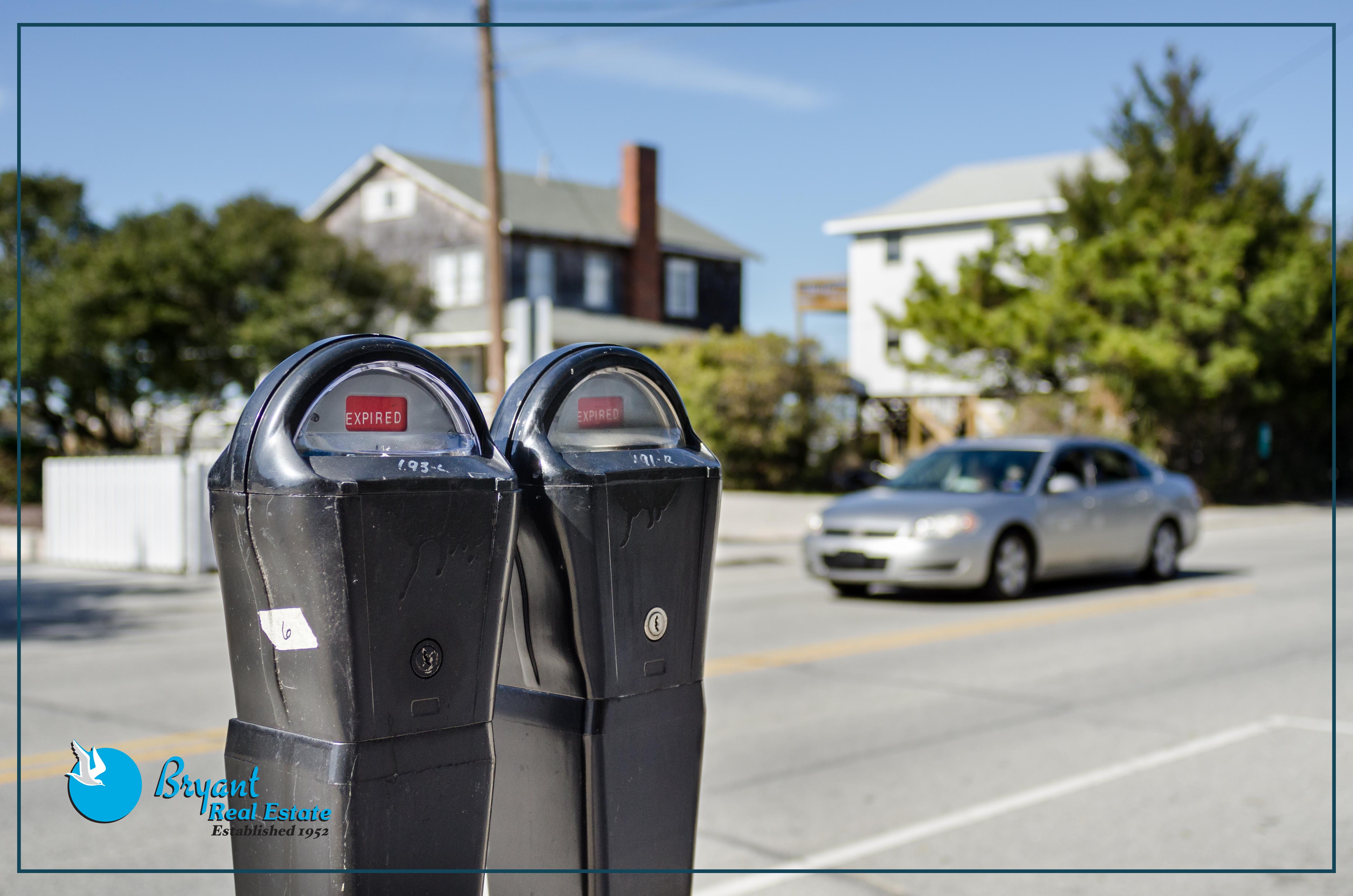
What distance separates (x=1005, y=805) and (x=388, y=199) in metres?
→ 26.4

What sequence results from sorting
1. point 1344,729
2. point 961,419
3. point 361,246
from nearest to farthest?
point 1344,729
point 361,246
point 961,419

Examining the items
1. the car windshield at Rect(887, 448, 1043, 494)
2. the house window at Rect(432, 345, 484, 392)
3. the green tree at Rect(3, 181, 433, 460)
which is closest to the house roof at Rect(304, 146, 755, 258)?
the house window at Rect(432, 345, 484, 392)

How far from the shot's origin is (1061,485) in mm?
11625

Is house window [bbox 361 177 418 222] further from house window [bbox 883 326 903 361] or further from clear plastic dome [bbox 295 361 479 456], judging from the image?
clear plastic dome [bbox 295 361 479 456]

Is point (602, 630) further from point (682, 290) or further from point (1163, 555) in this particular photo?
point (682, 290)

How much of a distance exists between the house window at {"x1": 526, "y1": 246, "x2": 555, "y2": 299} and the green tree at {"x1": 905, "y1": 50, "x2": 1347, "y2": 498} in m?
8.96

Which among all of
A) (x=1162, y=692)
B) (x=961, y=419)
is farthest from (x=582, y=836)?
(x=961, y=419)

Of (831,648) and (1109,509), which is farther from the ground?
(1109,509)

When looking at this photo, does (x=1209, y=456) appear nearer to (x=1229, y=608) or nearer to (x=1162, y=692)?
(x=1229, y=608)

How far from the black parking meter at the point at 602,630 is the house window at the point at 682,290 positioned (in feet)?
101

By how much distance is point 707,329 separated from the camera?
34062 millimetres

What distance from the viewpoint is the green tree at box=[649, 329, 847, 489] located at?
965 inches

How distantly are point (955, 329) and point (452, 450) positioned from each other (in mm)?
23759

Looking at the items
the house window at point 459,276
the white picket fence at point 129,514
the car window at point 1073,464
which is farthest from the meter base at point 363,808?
the house window at point 459,276
